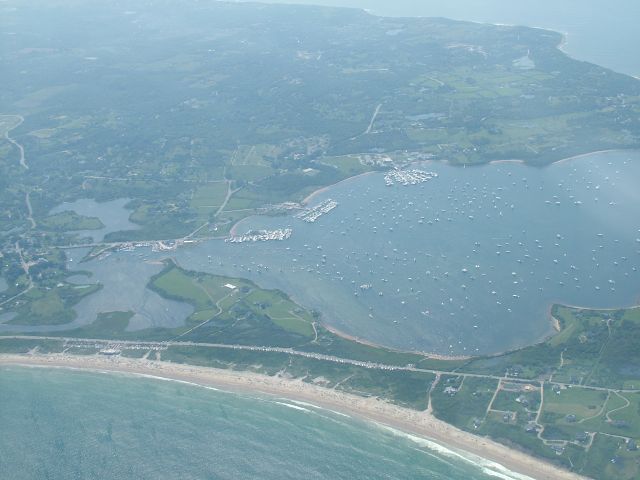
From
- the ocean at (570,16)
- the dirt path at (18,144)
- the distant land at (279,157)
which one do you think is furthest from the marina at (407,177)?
the ocean at (570,16)

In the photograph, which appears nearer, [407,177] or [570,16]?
[407,177]

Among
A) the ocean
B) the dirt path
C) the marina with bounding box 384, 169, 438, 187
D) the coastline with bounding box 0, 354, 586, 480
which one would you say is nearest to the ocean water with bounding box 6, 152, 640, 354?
the marina with bounding box 384, 169, 438, 187

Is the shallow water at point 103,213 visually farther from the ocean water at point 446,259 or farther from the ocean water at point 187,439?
the ocean water at point 187,439

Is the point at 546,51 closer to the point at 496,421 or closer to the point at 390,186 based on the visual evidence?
the point at 390,186

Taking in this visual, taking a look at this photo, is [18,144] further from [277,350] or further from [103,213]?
[277,350]

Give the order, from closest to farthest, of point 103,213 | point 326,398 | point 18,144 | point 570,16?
point 326,398 → point 103,213 → point 18,144 → point 570,16

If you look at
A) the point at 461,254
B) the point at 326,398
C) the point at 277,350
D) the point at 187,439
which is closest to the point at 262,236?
the point at 277,350
